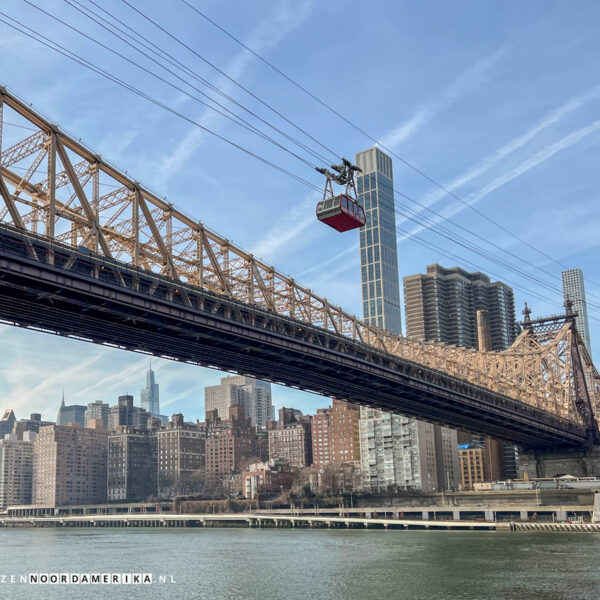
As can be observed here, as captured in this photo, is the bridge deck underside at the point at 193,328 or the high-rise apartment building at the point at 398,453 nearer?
the bridge deck underside at the point at 193,328

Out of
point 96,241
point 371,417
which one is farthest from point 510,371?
point 96,241

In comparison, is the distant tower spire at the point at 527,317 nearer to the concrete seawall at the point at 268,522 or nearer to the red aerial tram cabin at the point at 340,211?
the concrete seawall at the point at 268,522

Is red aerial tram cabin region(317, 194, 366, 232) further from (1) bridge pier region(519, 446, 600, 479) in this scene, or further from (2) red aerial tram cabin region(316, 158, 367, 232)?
(1) bridge pier region(519, 446, 600, 479)

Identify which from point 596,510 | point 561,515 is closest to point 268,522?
point 561,515

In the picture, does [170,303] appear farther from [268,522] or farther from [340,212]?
[268,522]

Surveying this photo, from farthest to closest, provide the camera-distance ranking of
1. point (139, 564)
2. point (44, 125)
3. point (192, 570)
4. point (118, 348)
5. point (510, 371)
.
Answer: point (510, 371) → point (139, 564) → point (192, 570) → point (118, 348) → point (44, 125)

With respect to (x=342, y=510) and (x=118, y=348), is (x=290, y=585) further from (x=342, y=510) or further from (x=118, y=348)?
(x=342, y=510)

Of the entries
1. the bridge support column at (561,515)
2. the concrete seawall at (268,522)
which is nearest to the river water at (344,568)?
the concrete seawall at (268,522)
